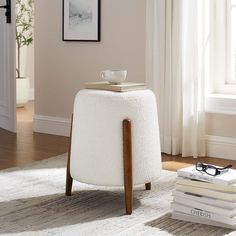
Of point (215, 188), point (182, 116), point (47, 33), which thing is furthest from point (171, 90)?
point (215, 188)

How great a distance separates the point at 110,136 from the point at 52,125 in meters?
2.68

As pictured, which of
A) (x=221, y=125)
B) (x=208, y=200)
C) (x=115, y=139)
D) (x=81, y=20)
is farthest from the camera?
(x=81, y=20)

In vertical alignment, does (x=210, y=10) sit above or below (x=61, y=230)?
above

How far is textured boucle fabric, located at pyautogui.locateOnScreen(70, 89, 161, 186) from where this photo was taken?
3.05m

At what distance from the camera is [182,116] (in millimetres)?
4656

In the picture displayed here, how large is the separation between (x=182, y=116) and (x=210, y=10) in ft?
2.83

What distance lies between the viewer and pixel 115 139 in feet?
10.0

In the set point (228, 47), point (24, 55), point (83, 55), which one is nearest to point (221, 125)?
point (228, 47)

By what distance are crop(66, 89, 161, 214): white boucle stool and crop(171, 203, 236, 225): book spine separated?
0.86 ft

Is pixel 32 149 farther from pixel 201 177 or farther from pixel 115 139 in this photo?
pixel 201 177

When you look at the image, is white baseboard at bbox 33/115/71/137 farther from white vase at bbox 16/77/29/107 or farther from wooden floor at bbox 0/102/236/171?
white vase at bbox 16/77/29/107

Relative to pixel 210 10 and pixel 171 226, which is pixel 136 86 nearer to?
pixel 171 226

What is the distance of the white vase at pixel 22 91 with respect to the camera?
7.59 meters

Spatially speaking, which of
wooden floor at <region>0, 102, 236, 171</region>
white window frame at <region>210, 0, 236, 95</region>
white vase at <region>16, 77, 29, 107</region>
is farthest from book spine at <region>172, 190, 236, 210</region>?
white vase at <region>16, 77, 29, 107</region>
